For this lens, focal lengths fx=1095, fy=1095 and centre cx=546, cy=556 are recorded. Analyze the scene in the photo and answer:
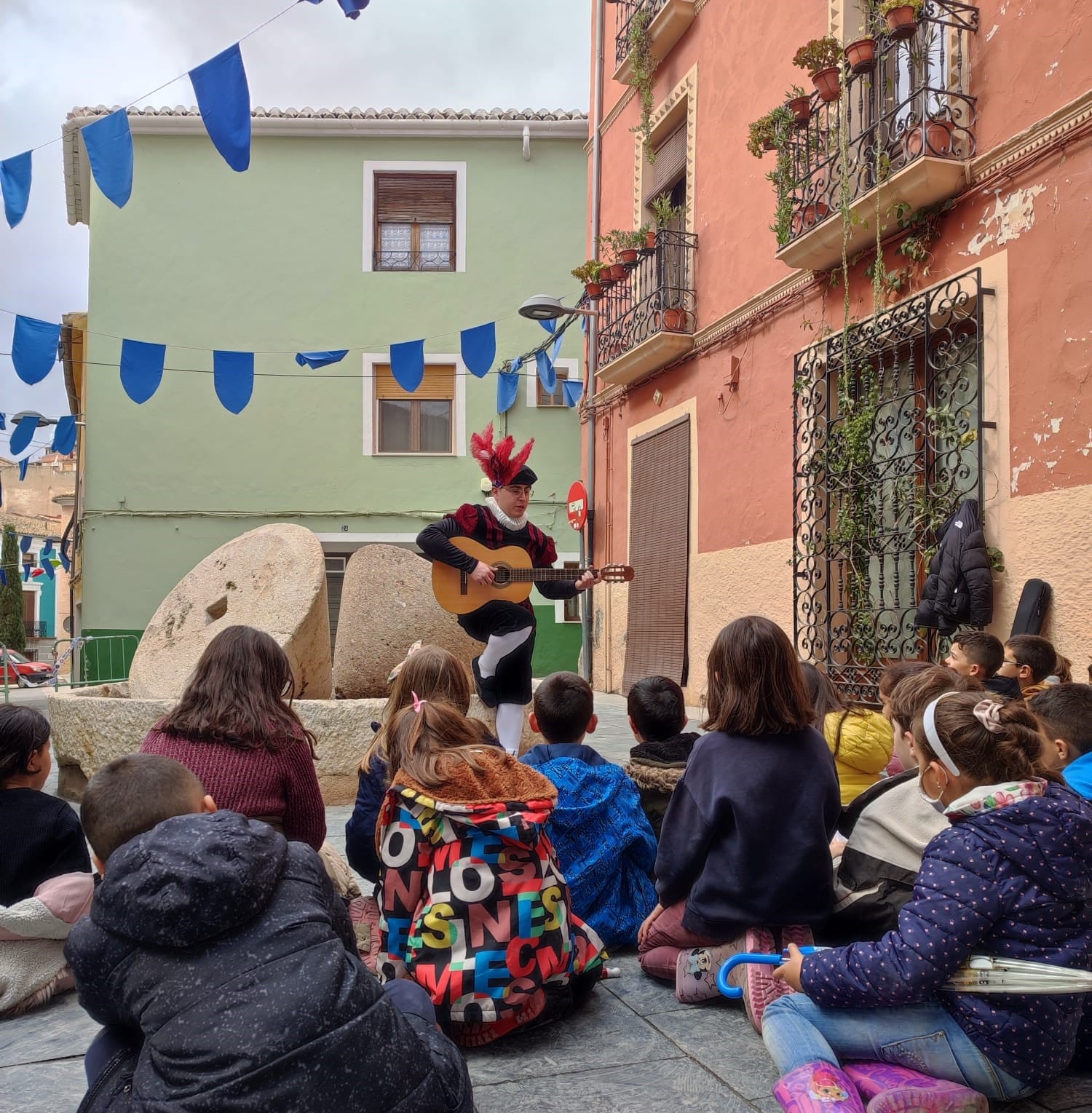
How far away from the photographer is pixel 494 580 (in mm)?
5801

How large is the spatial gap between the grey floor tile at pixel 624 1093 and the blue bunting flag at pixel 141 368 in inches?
365

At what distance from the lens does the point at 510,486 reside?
580 centimetres

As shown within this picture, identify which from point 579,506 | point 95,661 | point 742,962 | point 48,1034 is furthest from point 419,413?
point 742,962

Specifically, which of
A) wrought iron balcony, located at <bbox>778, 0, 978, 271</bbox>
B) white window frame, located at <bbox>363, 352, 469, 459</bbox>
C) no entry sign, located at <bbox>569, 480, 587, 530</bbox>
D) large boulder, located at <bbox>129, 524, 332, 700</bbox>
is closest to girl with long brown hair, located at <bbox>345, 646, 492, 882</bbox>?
large boulder, located at <bbox>129, 524, 332, 700</bbox>

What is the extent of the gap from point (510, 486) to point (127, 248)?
14233 mm

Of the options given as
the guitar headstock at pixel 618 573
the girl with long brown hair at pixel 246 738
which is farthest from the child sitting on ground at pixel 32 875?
the guitar headstock at pixel 618 573

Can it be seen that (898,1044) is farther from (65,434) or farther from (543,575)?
(65,434)

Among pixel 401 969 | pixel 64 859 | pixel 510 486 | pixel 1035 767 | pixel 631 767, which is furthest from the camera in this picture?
pixel 510 486

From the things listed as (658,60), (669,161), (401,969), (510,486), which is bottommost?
(401,969)

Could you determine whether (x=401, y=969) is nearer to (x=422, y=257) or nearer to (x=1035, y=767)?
(x=1035, y=767)

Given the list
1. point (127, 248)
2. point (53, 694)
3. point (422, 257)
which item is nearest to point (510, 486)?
point (53, 694)

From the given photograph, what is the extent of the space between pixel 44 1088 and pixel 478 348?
1028 cm

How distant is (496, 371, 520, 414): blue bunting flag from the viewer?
16344mm

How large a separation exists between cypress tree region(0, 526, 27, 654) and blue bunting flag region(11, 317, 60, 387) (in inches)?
991
